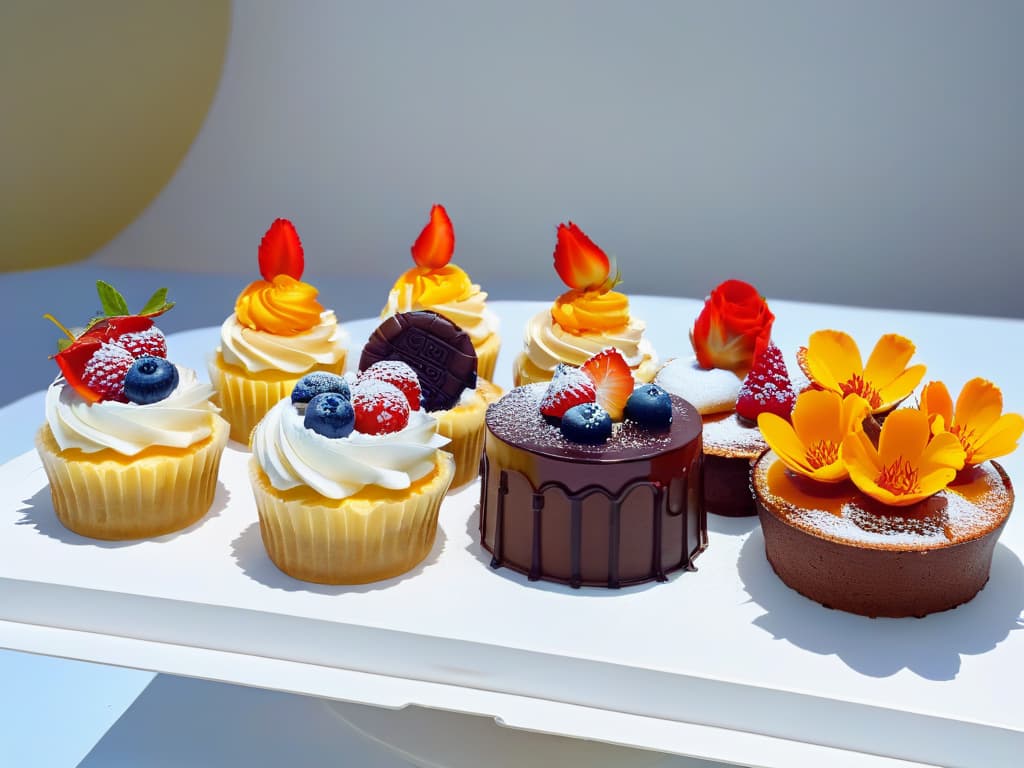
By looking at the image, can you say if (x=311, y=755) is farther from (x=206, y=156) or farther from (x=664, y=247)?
(x=206, y=156)

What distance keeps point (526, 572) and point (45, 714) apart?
3.90ft

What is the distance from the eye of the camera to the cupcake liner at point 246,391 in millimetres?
2773

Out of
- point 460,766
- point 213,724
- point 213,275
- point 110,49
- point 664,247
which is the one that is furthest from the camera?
point 213,275

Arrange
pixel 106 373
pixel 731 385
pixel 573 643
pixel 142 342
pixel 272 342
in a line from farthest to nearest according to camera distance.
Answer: pixel 272 342
pixel 731 385
pixel 142 342
pixel 106 373
pixel 573 643

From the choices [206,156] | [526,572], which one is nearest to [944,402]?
[526,572]

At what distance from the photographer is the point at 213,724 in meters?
2.44

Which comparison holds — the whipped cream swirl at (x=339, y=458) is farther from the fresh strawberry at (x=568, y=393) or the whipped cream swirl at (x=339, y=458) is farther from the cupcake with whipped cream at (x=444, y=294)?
the cupcake with whipped cream at (x=444, y=294)

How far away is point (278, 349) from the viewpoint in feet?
9.10

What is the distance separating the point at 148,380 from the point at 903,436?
57.9 inches

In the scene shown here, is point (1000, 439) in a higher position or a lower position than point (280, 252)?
lower

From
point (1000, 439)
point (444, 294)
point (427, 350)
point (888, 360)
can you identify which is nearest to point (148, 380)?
point (427, 350)

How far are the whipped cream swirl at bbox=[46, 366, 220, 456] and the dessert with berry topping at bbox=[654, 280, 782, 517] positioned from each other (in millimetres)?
1066

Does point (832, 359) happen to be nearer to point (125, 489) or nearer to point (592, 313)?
point (592, 313)

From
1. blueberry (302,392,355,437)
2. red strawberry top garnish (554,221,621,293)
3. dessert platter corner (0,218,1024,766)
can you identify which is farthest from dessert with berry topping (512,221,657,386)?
blueberry (302,392,355,437)
